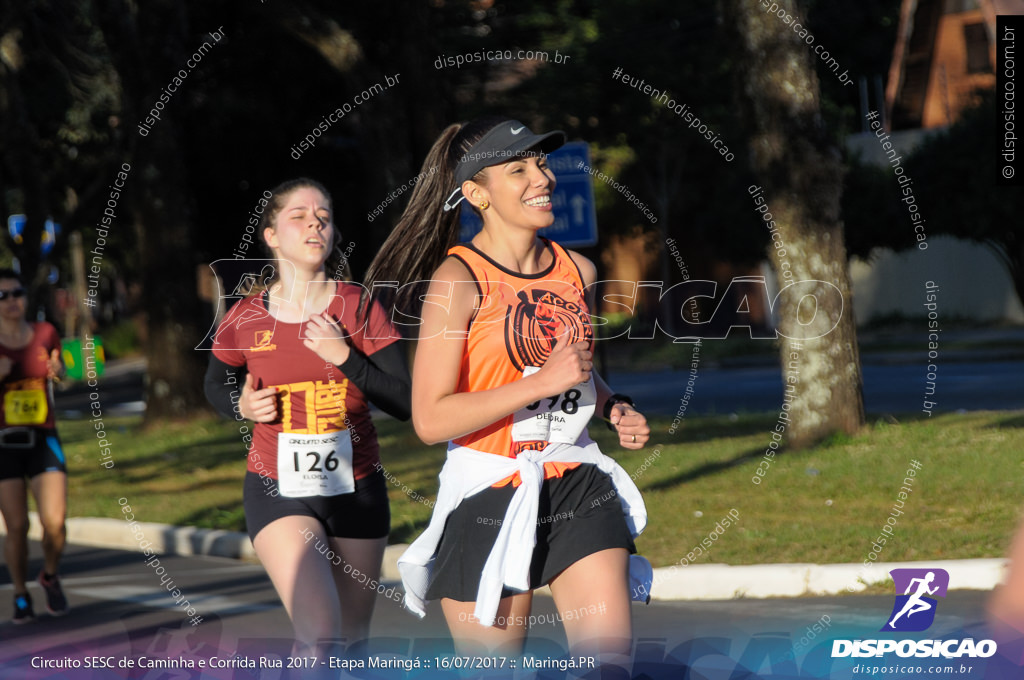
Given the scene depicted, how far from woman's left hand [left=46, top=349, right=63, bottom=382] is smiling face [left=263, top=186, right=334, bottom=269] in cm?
338

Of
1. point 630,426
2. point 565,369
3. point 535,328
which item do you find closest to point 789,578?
point 630,426

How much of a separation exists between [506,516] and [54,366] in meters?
4.87

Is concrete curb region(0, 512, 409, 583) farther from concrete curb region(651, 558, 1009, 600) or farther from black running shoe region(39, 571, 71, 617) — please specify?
concrete curb region(651, 558, 1009, 600)

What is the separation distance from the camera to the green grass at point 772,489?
7305mm

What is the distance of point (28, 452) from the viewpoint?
7.46 metres

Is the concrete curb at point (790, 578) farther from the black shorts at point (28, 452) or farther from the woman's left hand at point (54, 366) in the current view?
the woman's left hand at point (54, 366)

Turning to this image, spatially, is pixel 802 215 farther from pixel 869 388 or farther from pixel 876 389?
pixel 869 388

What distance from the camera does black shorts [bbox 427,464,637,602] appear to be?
3.48m

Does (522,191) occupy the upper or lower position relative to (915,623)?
upper

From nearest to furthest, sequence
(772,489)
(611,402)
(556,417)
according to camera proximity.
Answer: (556,417), (611,402), (772,489)

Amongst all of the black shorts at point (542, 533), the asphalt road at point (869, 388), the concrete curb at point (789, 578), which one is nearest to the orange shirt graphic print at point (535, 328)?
the black shorts at point (542, 533)

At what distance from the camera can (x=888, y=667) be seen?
17.0 ft

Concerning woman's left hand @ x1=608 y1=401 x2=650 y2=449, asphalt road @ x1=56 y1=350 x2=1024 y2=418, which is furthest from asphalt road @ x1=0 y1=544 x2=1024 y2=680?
asphalt road @ x1=56 y1=350 x2=1024 y2=418

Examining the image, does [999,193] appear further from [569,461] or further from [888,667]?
[569,461]
